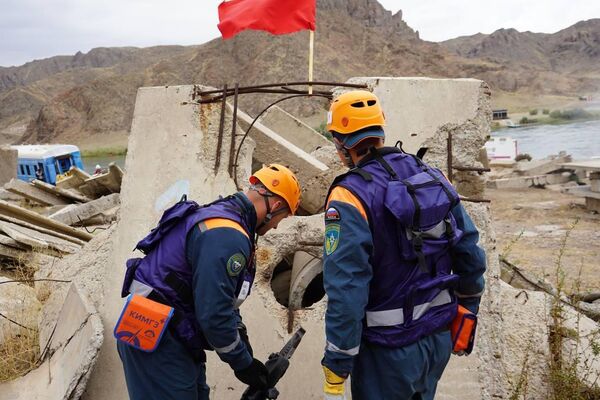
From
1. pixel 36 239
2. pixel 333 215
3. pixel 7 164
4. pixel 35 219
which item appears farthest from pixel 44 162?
pixel 333 215

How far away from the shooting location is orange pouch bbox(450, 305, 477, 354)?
241cm

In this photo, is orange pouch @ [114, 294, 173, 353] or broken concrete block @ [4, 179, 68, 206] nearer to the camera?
orange pouch @ [114, 294, 173, 353]

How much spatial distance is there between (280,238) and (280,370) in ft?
3.63

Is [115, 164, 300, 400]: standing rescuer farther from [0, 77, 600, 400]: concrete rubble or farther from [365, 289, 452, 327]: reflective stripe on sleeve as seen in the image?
[0, 77, 600, 400]: concrete rubble

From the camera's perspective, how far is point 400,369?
2217 mm

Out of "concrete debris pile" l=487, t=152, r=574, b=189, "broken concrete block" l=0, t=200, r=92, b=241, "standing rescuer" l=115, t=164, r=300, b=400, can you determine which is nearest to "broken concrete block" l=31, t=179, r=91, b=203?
"broken concrete block" l=0, t=200, r=92, b=241

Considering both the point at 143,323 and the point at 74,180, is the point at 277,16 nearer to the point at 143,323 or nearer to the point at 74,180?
the point at 143,323

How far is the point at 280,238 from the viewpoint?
11.8 feet

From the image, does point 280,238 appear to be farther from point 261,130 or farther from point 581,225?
point 581,225

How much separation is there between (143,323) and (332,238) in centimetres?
89

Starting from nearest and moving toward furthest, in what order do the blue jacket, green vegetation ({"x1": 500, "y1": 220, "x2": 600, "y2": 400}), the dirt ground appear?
the blue jacket → green vegetation ({"x1": 500, "y1": 220, "x2": 600, "y2": 400}) → the dirt ground

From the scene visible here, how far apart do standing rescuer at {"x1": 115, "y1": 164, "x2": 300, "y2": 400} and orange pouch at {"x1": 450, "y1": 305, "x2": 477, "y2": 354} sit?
2.87 feet

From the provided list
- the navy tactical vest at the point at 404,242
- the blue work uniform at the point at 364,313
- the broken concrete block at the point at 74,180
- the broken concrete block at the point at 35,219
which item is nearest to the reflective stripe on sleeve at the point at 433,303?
the navy tactical vest at the point at 404,242

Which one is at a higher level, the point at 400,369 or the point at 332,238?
the point at 332,238
